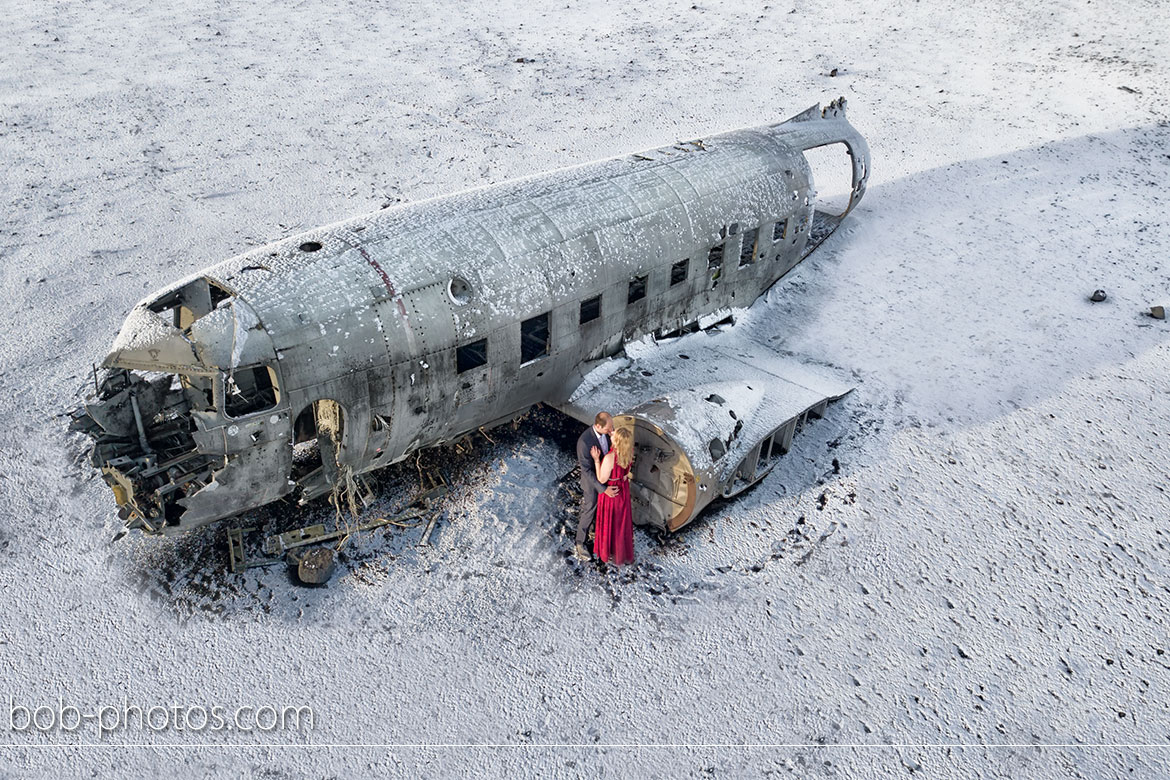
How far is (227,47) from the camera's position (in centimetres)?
3253

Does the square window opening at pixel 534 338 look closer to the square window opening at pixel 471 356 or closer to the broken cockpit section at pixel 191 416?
the square window opening at pixel 471 356

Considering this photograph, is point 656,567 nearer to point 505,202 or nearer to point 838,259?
point 505,202

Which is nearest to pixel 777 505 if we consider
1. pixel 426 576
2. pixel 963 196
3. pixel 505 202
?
pixel 426 576

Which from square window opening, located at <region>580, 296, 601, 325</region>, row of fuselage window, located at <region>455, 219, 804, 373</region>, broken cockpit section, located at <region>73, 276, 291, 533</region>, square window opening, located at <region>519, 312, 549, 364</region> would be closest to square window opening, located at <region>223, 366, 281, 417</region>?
broken cockpit section, located at <region>73, 276, 291, 533</region>

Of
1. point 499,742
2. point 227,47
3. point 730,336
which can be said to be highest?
point 227,47

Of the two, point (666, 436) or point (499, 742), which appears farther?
point (666, 436)

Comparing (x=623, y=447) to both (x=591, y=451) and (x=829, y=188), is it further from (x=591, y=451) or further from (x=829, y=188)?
(x=829, y=188)

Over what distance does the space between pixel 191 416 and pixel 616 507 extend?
6135mm

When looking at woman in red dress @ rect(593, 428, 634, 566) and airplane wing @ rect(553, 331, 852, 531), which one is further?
airplane wing @ rect(553, 331, 852, 531)

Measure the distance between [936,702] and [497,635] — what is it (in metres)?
6.03

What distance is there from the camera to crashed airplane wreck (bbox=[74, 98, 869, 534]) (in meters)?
11.7

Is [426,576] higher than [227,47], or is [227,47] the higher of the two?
[227,47]

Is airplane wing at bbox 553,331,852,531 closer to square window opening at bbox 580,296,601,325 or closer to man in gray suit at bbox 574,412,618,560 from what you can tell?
man in gray suit at bbox 574,412,618,560

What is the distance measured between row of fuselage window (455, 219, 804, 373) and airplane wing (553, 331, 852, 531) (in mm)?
1204
